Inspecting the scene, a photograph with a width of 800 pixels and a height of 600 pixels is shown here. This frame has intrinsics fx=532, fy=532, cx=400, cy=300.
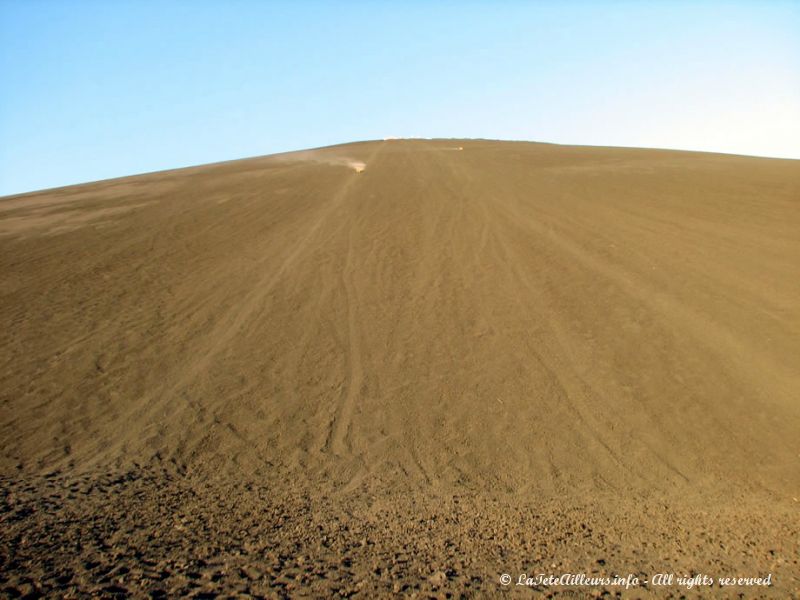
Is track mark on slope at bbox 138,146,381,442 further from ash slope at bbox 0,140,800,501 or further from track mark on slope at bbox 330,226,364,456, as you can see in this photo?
track mark on slope at bbox 330,226,364,456

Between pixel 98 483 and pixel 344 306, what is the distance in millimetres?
5985

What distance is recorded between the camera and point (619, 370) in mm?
8117

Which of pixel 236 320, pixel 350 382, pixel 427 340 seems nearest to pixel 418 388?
pixel 350 382

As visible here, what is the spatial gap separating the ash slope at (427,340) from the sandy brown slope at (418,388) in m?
Result: 0.05

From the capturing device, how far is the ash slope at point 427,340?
21.0ft

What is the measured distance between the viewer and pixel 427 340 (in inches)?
368

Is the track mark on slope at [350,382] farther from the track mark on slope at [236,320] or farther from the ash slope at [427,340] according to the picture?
the track mark on slope at [236,320]

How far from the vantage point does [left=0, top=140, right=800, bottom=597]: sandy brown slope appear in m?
4.40

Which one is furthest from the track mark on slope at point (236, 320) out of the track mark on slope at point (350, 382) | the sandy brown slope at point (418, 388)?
the track mark on slope at point (350, 382)

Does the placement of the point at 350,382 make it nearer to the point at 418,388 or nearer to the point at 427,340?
the point at 418,388

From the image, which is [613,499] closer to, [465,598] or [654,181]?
[465,598]

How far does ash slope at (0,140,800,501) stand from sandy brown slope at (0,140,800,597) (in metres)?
0.05

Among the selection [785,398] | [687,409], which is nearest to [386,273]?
[687,409]

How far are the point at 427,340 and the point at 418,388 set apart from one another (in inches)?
60.7
